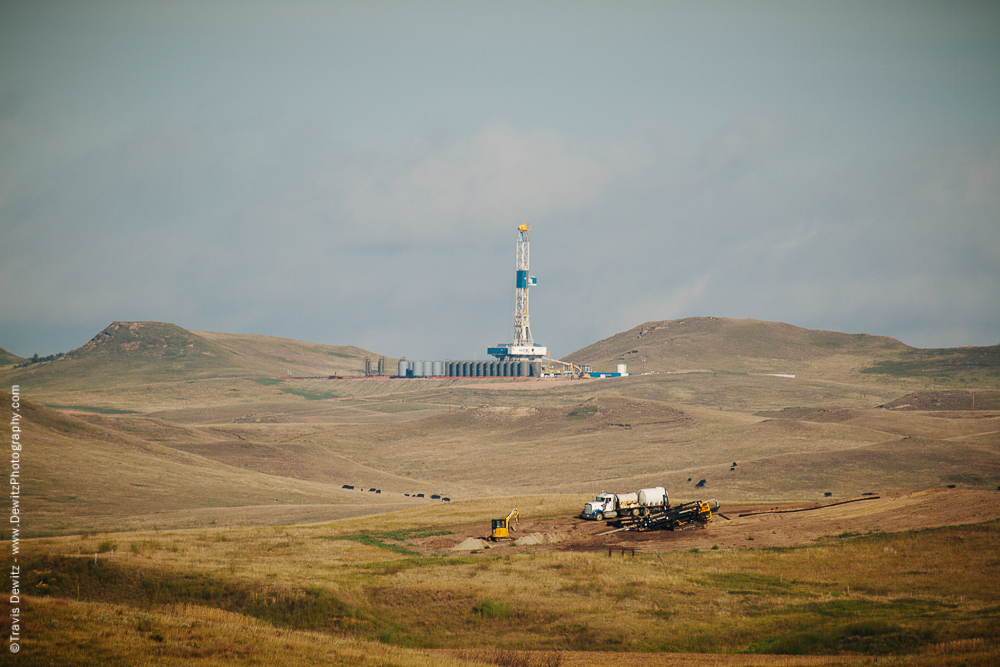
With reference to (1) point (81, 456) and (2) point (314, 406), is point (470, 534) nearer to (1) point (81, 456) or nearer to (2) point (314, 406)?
(1) point (81, 456)

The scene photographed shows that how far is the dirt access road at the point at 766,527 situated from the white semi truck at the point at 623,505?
107 centimetres

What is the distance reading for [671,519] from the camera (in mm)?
47219

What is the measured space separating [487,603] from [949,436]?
84185 millimetres

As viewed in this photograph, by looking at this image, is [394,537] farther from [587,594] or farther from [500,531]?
[587,594]

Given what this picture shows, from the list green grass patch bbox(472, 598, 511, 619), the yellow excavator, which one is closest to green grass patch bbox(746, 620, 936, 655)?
green grass patch bbox(472, 598, 511, 619)

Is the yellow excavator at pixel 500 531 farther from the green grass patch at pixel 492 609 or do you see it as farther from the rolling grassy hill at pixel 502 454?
the rolling grassy hill at pixel 502 454

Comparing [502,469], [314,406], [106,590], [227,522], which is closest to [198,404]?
[314,406]

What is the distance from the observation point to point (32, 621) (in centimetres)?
1984

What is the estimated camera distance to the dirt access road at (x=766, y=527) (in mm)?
42281

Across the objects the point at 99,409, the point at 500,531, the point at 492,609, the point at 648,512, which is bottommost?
the point at 492,609

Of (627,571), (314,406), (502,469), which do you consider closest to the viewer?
(627,571)

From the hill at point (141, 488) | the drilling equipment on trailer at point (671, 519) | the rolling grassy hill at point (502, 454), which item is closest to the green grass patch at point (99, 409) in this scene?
the rolling grassy hill at point (502, 454)

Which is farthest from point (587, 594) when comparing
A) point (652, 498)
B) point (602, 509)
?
point (652, 498)

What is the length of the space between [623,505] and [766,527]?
894cm
